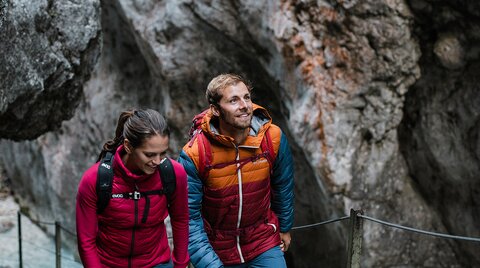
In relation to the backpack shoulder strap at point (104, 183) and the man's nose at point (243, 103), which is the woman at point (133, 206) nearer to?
the backpack shoulder strap at point (104, 183)

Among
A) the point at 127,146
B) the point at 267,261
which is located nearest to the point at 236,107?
the point at 127,146

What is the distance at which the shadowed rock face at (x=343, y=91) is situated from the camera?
6227 millimetres

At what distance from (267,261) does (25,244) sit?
8862 mm

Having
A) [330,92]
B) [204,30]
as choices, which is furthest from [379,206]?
[204,30]

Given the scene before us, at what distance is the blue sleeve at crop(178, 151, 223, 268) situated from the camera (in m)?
3.29

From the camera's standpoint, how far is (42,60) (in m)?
4.99

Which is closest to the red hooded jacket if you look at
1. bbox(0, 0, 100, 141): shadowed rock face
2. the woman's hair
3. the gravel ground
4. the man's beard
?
the woman's hair

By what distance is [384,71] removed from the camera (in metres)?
6.32

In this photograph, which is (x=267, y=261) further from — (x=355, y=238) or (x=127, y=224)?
(x=127, y=224)

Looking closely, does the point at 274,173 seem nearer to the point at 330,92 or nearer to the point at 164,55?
the point at 330,92

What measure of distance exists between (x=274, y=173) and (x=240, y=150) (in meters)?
0.31

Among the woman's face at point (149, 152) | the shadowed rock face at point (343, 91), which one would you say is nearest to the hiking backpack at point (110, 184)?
the woman's face at point (149, 152)

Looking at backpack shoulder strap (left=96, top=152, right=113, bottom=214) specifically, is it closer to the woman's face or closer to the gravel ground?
the woman's face

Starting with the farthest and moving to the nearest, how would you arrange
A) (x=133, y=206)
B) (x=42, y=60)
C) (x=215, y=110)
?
(x=42, y=60) < (x=215, y=110) < (x=133, y=206)
